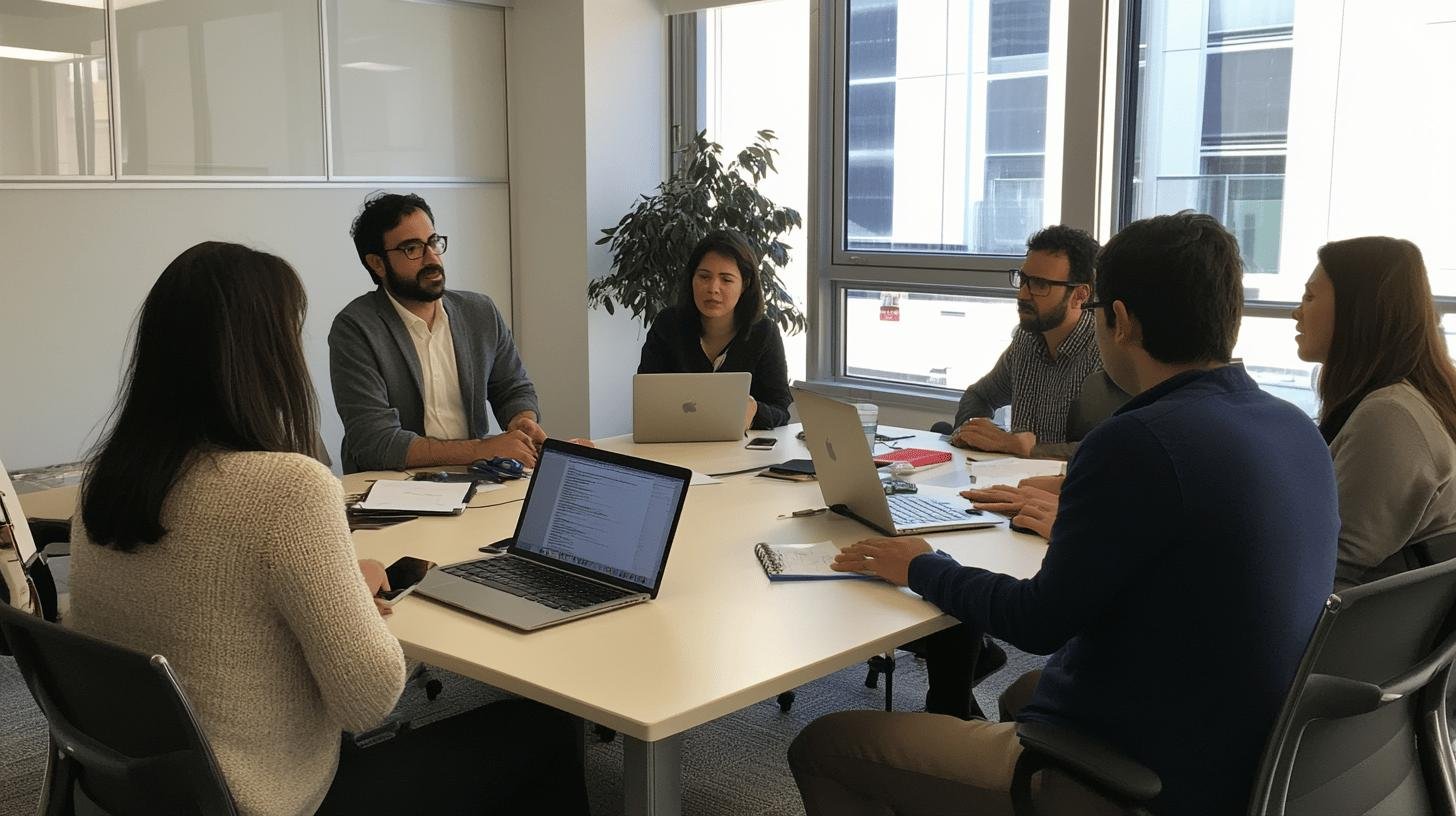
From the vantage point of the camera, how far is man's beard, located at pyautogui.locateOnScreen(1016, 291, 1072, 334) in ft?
11.6

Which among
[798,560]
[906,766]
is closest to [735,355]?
[798,560]

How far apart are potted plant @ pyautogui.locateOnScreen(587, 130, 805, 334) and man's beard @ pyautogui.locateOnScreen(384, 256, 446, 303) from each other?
2043 millimetres

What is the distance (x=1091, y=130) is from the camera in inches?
186

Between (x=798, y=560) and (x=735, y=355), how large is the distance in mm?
1701

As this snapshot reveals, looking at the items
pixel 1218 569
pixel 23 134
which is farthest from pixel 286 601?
pixel 23 134

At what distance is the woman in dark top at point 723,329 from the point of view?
389 cm

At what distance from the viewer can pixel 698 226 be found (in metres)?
5.40

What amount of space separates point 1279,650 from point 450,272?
4.76 m

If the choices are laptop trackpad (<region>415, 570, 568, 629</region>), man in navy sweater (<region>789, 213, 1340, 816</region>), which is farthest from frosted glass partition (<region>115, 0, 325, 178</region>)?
man in navy sweater (<region>789, 213, 1340, 816</region>)

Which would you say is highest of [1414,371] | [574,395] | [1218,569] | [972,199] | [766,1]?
[766,1]

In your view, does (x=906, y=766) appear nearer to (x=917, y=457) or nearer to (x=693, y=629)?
(x=693, y=629)

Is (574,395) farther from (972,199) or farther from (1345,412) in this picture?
(1345,412)

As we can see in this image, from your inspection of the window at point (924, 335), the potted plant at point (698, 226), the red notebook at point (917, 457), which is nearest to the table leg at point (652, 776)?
the red notebook at point (917, 457)

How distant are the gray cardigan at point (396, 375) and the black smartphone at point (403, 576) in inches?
38.2
